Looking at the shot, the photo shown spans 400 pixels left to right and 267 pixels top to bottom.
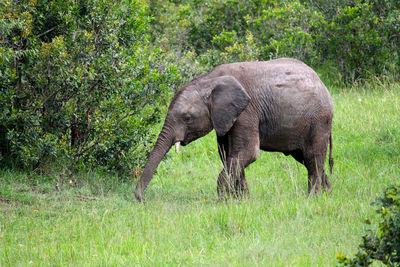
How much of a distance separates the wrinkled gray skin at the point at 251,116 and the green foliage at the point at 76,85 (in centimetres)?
127

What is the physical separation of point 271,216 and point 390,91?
772 centimetres

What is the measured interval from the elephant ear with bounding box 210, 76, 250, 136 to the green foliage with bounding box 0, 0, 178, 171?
1.41 metres

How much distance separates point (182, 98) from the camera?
8.98 meters

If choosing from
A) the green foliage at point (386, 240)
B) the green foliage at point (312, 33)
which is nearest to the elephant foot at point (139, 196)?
the green foliage at point (386, 240)

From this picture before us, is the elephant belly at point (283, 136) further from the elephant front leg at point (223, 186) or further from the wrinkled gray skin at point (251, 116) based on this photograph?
the elephant front leg at point (223, 186)

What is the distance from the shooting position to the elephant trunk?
8.54 m

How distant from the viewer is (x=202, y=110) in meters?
9.02

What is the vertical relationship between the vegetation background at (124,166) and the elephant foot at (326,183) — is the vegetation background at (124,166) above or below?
above

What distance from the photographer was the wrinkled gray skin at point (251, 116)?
8.91m

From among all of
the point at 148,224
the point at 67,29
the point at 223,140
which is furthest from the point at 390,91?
the point at 148,224

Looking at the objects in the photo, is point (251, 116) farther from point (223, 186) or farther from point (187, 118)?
point (223, 186)

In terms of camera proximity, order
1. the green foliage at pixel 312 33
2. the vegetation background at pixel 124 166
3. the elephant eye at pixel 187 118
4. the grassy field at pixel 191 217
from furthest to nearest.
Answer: the green foliage at pixel 312 33
the elephant eye at pixel 187 118
the vegetation background at pixel 124 166
the grassy field at pixel 191 217

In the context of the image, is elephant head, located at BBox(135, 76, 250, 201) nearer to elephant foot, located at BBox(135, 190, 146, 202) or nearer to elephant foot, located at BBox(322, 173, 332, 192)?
elephant foot, located at BBox(135, 190, 146, 202)

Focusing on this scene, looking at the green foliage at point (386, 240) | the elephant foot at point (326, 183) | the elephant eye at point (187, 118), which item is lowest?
the elephant foot at point (326, 183)
